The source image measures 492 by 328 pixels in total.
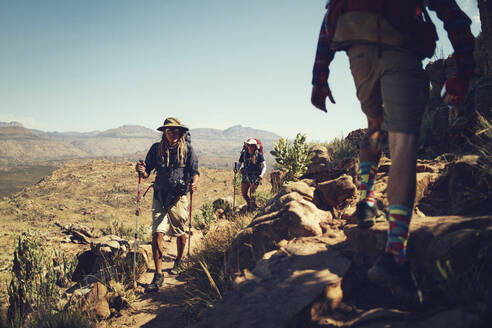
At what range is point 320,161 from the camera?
8.37m

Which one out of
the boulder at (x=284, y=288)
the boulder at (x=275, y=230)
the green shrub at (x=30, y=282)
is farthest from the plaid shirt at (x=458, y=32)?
the green shrub at (x=30, y=282)

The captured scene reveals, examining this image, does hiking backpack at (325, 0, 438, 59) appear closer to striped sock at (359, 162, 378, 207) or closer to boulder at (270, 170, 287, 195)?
striped sock at (359, 162, 378, 207)

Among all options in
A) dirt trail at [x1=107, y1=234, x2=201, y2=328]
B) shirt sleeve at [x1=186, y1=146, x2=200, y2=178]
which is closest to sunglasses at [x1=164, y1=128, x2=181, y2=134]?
shirt sleeve at [x1=186, y1=146, x2=200, y2=178]

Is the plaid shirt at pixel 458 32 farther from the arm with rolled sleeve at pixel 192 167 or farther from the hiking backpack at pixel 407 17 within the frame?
the arm with rolled sleeve at pixel 192 167

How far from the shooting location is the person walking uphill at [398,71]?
5.55 feet

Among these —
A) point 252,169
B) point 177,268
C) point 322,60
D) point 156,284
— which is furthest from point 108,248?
point 322,60

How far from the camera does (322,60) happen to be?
2.33m

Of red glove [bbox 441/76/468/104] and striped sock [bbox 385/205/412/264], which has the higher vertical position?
red glove [bbox 441/76/468/104]

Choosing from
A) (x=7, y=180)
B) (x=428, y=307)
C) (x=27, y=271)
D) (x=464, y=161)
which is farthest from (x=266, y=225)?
(x=7, y=180)

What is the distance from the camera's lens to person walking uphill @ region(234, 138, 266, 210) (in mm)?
8461

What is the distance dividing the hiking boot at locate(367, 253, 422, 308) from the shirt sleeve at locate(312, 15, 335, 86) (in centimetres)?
140

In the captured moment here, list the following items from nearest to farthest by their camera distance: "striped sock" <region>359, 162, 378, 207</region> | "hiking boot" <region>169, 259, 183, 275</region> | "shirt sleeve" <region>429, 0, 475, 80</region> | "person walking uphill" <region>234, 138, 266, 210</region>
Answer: "shirt sleeve" <region>429, 0, 475, 80</region> → "striped sock" <region>359, 162, 378, 207</region> → "hiking boot" <region>169, 259, 183, 275</region> → "person walking uphill" <region>234, 138, 266, 210</region>

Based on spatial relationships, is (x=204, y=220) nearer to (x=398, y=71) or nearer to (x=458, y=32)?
(x=398, y=71)

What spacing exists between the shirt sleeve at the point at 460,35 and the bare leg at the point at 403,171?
0.55 metres
